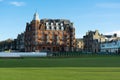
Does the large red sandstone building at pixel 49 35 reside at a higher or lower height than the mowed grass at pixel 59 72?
higher

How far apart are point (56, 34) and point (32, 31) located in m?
12.4

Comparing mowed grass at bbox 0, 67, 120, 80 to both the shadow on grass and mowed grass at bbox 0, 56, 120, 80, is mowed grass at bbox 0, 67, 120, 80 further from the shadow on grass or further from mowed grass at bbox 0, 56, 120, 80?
the shadow on grass

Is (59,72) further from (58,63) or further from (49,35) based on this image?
(49,35)

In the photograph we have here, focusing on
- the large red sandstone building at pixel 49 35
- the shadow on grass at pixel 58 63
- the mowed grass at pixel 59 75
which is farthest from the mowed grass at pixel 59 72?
the large red sandstone building at pixel 49 35

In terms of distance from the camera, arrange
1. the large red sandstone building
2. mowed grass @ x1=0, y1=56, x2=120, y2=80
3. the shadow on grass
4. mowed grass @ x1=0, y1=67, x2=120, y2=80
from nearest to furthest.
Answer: mowed grass @ x1=0, y1=67, x2=120, y2=80
mowed grass @ x1=0, y1=56, x2=120, y2=80
the shadow on grass
the large red sandstone building

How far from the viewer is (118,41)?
18988 centimetres

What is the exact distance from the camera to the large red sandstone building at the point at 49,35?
16875 centimetres

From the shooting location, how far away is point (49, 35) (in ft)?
563

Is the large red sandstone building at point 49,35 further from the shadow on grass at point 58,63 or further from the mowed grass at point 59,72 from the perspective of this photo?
the mowed grass at point 59,72

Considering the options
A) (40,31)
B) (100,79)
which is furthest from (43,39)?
(100,79)

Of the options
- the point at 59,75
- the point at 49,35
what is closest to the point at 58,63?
the point at 59,75

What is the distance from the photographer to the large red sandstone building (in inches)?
6644

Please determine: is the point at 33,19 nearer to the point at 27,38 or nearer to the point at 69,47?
the point at 27,38

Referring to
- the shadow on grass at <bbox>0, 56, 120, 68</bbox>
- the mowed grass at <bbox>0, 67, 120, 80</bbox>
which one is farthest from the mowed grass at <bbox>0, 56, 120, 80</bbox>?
the shadow on grass at <bbox>0, 56, 120, 68</bbox>
